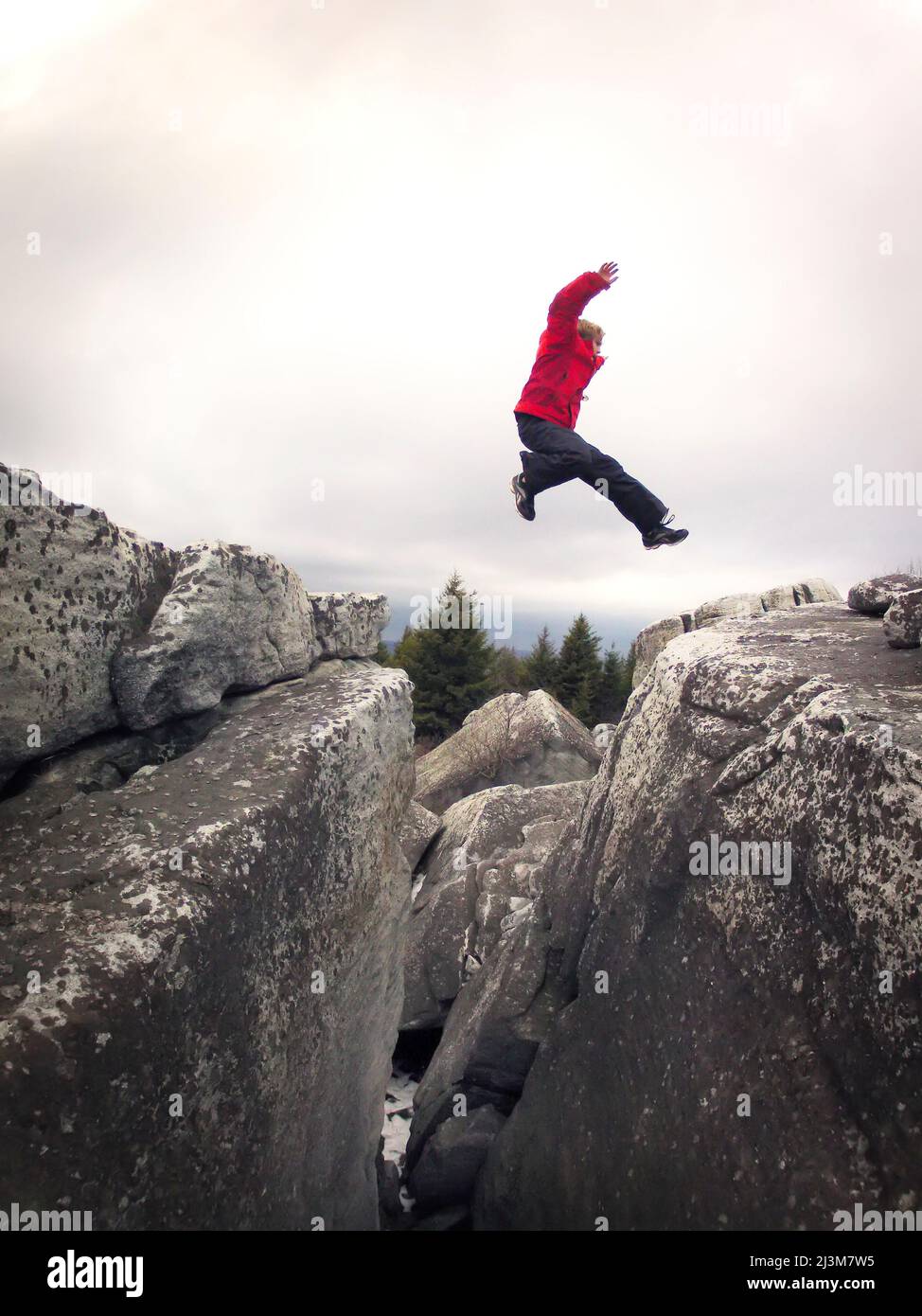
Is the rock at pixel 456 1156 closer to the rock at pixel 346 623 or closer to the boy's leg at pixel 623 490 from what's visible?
the rock at pixel 346 623

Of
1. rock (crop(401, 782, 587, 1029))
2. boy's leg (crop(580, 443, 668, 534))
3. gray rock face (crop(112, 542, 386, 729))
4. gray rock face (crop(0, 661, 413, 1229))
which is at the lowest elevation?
rock (crop(401, 782, 587, 1029))

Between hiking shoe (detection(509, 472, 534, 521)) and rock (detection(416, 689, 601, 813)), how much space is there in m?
16.6

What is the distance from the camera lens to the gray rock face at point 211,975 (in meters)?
3.33

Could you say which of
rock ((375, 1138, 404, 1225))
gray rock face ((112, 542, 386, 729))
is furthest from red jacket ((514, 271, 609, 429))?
rock ((375, 1138, 404, 1225))

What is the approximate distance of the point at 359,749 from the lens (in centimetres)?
598

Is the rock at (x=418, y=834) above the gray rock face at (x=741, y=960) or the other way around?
the other way around

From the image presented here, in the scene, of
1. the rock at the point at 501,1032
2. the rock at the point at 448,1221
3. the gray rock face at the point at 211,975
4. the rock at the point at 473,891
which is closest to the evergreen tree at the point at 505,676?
the rock at the point at 473,891

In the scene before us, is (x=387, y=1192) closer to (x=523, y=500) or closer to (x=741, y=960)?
(x=741, y=960)

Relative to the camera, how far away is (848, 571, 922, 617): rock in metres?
6.54

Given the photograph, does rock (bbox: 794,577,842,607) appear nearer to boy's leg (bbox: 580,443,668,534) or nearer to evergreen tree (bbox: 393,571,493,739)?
boy's leg (bbox: 580,443,668,534)

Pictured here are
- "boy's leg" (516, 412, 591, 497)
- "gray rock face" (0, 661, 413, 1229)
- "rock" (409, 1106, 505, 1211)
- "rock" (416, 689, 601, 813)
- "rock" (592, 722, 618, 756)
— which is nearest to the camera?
"gray rock face" (0, 661, 413, 1229)

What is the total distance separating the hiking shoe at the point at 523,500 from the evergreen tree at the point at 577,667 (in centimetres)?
3569
